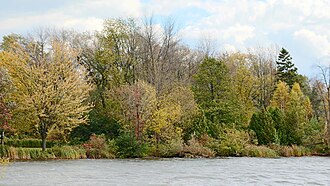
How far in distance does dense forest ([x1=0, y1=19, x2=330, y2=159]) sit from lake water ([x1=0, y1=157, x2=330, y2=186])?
28.4 feet

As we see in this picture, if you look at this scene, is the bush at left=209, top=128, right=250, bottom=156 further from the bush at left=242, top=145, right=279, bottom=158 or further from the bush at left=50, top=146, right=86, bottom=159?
the bush at left=50, top=146, right=86, bottom=159

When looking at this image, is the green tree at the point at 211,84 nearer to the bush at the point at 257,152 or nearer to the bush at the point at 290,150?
the bush at the point at 257,152

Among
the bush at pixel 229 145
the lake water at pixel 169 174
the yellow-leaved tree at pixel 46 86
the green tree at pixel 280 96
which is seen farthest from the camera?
the green tree at pixel 280 96

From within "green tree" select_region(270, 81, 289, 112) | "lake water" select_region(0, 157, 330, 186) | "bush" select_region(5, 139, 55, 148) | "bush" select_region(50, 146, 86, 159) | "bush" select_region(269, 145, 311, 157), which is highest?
"green tree" select_region(270, 81, 289, 112)

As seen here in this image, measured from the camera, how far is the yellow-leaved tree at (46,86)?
1702 inches

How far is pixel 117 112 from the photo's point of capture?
49.8 m

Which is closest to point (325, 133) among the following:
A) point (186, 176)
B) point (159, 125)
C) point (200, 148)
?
point (200, 148)

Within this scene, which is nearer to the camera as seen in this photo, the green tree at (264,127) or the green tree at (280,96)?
the green tree at (264,127)

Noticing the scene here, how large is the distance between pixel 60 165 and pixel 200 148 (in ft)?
45.5

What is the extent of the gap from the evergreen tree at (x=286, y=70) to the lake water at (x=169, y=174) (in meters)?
35.0

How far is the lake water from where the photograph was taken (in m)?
25.3

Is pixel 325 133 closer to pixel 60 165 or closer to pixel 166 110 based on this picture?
pixel 166 110

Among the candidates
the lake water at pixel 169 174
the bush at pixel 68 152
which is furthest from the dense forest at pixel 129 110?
the lake water at pixel 169 174

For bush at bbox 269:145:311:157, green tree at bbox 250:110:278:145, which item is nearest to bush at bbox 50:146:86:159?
green tree at bbox 250:110:278:145
